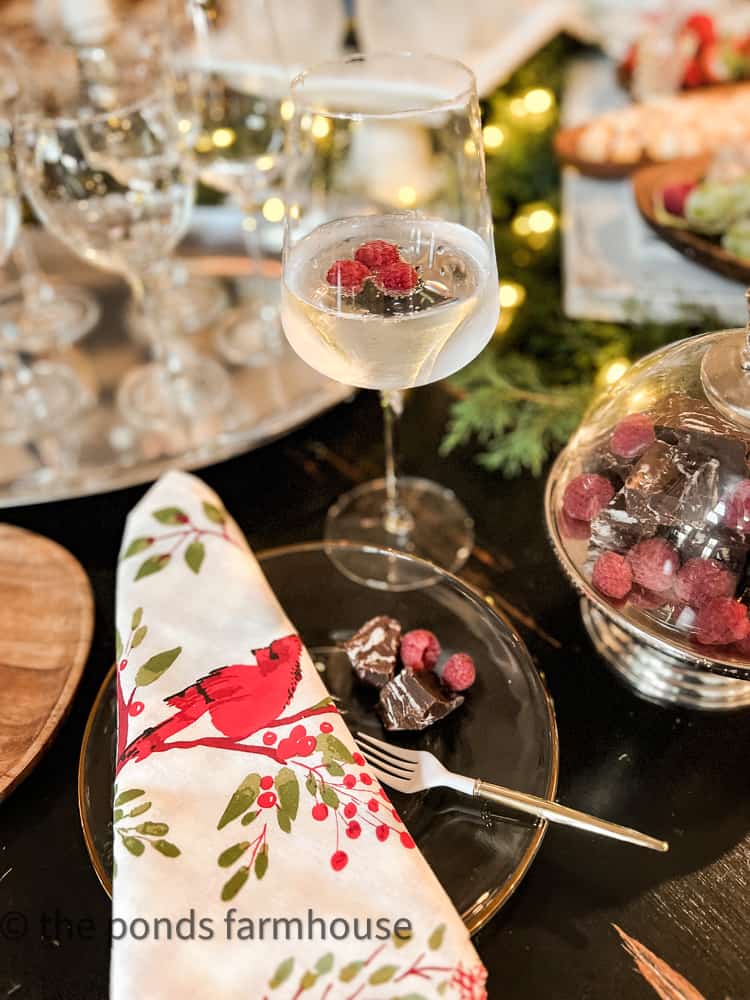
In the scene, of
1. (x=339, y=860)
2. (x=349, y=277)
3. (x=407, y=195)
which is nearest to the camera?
(x=339, y=860)

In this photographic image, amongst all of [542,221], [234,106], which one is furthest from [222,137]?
[542,221]

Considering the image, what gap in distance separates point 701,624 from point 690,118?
97 centimetres

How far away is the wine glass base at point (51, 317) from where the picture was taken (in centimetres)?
110

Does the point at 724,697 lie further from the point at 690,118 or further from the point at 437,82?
the point at 690,118

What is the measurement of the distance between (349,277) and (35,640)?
0.39 meters

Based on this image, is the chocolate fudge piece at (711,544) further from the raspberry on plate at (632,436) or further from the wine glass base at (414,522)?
the wine glass base at (414,522)

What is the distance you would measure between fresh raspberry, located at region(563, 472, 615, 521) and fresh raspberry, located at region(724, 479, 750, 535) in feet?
0.27

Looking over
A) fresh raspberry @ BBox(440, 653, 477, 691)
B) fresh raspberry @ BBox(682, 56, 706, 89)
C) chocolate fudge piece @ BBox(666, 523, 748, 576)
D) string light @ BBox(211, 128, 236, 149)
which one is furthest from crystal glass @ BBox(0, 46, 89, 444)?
fresh raspberry @ BBox(682, 56, 706, 89)

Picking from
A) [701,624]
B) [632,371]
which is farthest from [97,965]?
[632,371]

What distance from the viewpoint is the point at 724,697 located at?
0.68 m

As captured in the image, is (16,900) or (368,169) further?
(368,169)

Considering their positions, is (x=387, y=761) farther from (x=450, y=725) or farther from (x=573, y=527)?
(x=573, y=527)

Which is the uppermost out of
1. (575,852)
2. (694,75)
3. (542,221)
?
(694,75)

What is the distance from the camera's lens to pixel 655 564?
614 millimetres
